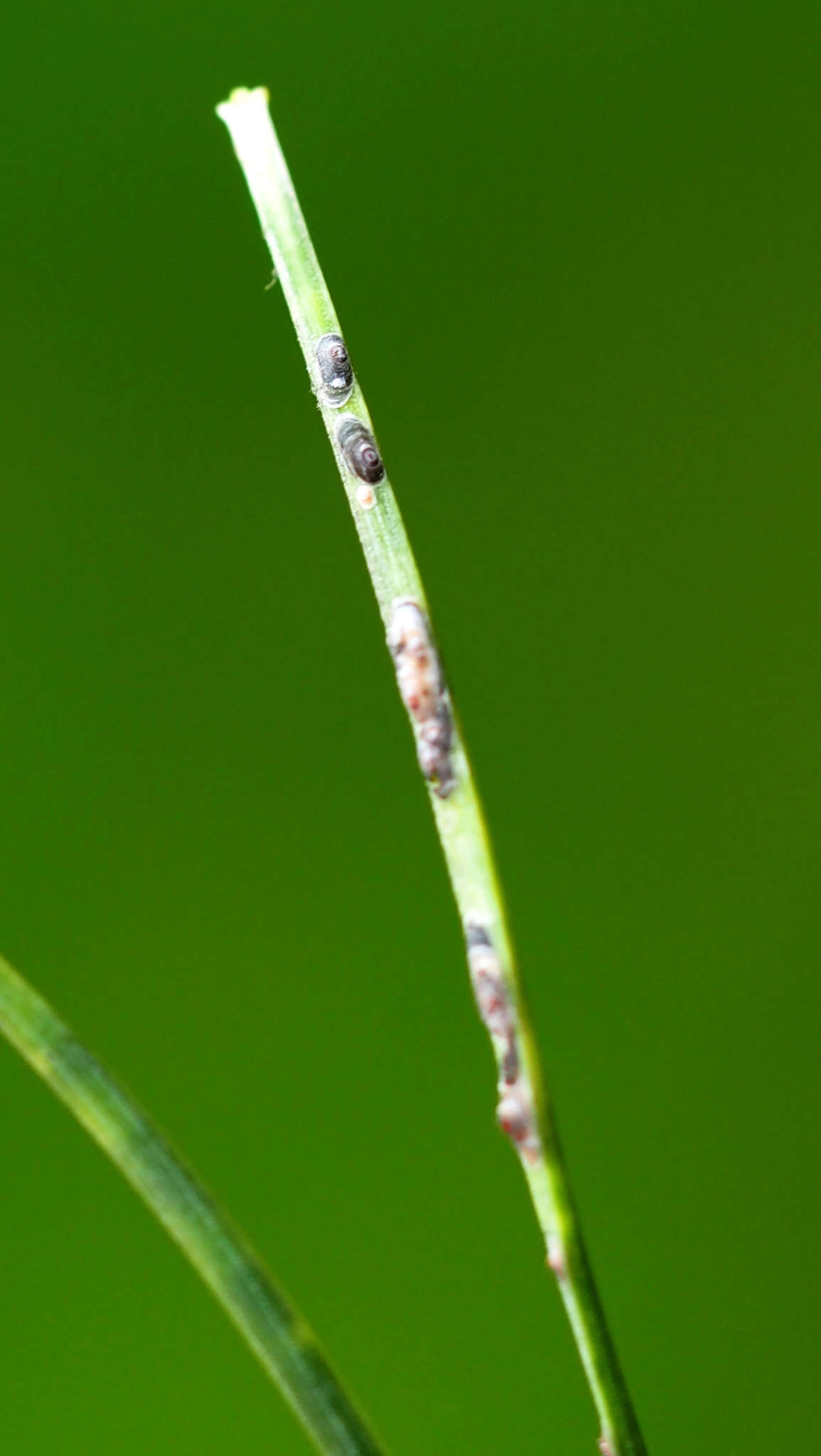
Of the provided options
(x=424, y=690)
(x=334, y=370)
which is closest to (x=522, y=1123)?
(x=424, y=690)

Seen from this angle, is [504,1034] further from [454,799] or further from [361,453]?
[361,453]

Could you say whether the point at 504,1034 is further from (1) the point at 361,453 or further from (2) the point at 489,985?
(1) the point at 361,453

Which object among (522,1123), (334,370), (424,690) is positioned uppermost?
(334,370)

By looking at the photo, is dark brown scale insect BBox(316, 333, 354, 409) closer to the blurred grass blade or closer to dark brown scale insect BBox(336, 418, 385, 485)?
dark brown scale insect BBox(336, 418, 385, 485)

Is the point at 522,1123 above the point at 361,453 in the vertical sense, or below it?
below

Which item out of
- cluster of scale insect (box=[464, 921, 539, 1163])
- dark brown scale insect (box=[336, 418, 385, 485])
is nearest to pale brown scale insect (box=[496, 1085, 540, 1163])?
cluster of scale insect (box=[464, 921, 539, 1163])

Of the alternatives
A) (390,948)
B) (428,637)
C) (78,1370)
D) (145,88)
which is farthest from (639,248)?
(78,1370)
